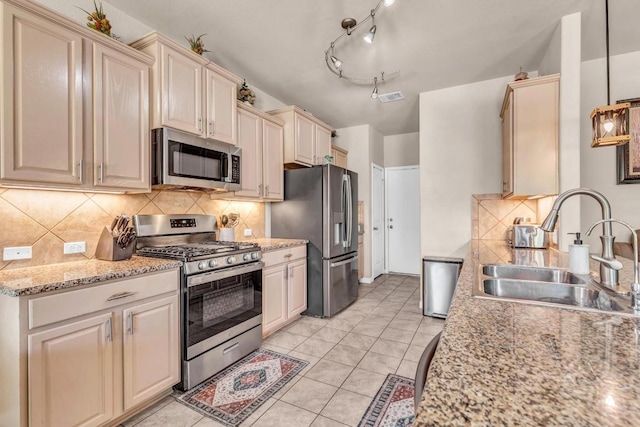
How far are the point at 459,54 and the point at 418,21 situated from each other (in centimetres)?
77

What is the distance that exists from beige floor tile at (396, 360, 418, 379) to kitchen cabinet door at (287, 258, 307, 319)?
4.09 feet

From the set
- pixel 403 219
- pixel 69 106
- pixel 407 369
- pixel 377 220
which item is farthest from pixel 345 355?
pixel 403 219

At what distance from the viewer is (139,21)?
2.39m

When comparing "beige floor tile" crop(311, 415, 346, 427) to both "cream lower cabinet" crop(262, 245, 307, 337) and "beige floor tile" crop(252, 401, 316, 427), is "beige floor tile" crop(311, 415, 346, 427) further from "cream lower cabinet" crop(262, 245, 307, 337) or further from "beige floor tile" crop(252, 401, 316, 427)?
"cream lower cabinet" crop(262, 245, 307, 337)

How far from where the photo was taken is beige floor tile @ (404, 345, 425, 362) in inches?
98.1

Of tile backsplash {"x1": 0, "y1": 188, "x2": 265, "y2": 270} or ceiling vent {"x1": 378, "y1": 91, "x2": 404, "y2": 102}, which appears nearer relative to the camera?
tile backsplash {"x1": 0, "y1": 188, "x2": 265, "y2": 270}

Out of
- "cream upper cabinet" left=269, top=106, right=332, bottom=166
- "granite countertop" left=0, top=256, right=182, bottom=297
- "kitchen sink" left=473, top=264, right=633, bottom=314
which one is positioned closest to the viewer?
"kitchen sink" left=473, top=264, right=633, bottom=314

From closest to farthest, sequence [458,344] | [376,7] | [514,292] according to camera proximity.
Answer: [458,344], [514,292], [376,7]

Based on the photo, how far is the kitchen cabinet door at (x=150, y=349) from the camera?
66.8 inches

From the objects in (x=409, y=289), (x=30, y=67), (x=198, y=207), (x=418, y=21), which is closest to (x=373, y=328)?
(x=409, y=289)

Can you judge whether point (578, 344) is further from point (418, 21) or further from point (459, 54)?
point (459, 54)

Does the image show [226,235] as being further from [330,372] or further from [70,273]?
[330,372]

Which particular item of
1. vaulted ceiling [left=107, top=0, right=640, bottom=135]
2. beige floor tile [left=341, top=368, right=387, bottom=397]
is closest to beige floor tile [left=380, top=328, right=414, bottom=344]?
beige floor tile [left=341, top=368, right=387, bottom=397]

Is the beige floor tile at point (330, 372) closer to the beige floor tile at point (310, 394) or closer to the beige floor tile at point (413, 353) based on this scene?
the beige floor tile at point (310, 394)
